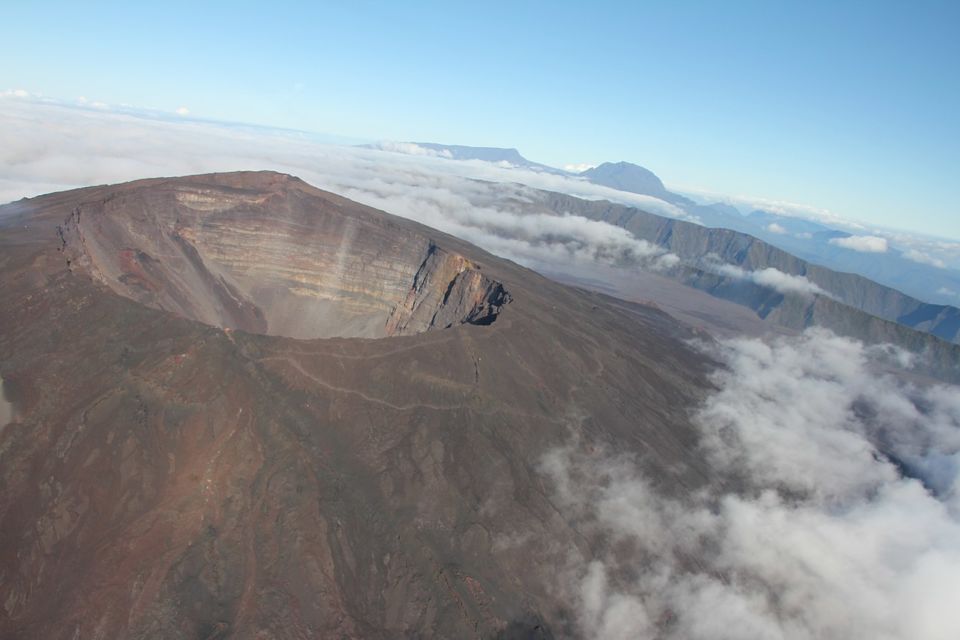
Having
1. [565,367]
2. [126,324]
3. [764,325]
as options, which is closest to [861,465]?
[565,367]

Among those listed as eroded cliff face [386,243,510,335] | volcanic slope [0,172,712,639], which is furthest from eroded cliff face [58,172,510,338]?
volcanic slope [0,172,712,639]

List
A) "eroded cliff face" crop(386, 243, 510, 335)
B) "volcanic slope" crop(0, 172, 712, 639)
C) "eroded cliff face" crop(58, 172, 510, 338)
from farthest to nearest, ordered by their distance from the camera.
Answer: "eroded cliff face" crop(386, 243, 510, 335)
"eroded cliff face" crop(58, 172, 510, 338)
"volcanic slope" crop(0, 172, 712, 639)

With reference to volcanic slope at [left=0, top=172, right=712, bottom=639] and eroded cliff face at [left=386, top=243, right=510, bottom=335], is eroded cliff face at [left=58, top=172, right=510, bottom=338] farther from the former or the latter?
volcanic slope at [left=0, top=172, right=712, bottom=639]

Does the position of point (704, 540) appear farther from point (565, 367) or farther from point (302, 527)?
point (302, 527)

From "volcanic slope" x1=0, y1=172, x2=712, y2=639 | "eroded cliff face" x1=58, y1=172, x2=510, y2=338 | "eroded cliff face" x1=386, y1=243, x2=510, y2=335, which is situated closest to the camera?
"volcanic slope" x1=0, y1=172, x2=712, y2=639

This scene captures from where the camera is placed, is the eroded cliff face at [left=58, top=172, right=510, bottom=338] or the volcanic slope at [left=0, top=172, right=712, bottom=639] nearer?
the volcanic slope at [left=0, top=172, right=712, bottom=639]

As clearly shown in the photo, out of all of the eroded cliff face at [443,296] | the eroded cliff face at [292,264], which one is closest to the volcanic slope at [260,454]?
the eroded cliff face at [292,264]

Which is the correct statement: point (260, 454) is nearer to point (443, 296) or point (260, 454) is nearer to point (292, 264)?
point (443, 296)
